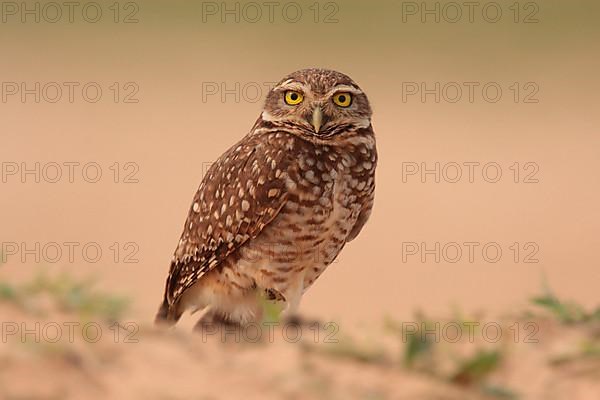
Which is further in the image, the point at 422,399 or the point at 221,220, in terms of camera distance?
the point at 221,220

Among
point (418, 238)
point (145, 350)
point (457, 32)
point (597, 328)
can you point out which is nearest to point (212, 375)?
point (145, 350)

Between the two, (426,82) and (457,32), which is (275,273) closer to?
(426,82)

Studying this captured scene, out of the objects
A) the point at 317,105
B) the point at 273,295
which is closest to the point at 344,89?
the point at 317,105

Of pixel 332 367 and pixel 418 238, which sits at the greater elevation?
pixel 332 367

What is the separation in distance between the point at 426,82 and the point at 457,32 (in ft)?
15.6

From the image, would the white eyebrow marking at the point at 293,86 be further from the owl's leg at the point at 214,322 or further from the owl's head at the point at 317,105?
the owl's leg at the point at 214,322

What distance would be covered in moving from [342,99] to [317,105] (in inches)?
7.0

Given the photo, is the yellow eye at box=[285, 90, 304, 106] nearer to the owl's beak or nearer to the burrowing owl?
the burrowing owl

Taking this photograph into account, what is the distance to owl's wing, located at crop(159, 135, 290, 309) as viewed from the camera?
585cm

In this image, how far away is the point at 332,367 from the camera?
4.04 metres

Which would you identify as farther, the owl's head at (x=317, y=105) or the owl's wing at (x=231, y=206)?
the owl's head at (x=317, y=105)

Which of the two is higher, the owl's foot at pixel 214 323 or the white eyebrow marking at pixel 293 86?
the white eyebrow marking at pixel 293 86

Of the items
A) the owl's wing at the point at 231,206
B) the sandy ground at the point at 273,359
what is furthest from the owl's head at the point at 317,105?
the sandy ground at the point at 273,359

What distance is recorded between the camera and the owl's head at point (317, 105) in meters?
6.02
